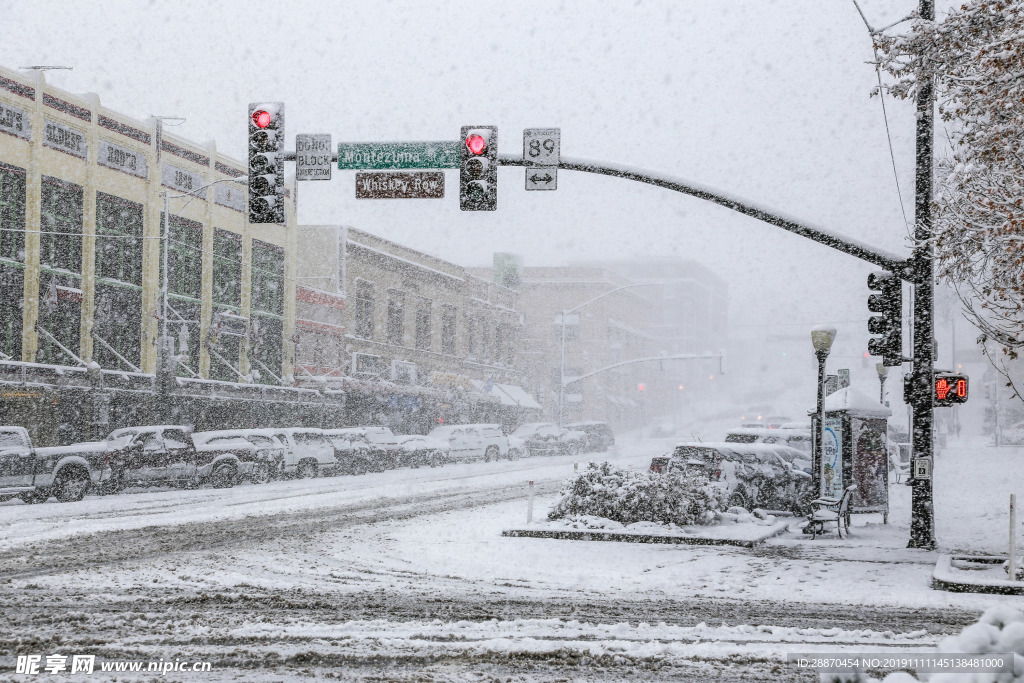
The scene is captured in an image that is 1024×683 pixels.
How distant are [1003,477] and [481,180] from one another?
25846 millimetres

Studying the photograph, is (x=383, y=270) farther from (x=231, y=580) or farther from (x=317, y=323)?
(x=231, y=580)

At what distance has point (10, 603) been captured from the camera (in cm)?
969

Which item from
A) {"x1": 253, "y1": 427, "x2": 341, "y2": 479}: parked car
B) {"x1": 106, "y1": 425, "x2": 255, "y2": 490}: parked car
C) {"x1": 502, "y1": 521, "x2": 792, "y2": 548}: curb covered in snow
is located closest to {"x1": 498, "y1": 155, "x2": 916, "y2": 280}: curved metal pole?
{"x1": 502, "y1": 521, "x2": 792, "y2": 548}: curb covered in snow

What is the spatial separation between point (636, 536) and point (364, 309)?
1475 inches

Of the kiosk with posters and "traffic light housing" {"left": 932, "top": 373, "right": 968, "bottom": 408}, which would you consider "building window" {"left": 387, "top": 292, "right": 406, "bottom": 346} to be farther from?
"traffic light housing" {"left": 932, "top": 373, "right": 968, "bottom": 408}

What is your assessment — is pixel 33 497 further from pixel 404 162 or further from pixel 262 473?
pixel 404 162

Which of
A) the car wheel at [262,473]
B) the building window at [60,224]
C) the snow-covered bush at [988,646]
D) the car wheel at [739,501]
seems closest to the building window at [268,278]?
the building window at [60,224]

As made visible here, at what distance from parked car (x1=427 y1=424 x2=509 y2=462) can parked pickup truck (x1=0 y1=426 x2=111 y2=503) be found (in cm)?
1982

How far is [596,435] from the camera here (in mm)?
57094

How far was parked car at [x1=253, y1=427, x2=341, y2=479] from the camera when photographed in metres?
32.3

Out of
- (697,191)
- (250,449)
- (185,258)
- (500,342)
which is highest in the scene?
(185,258)

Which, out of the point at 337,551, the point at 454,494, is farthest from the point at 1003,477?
the point at 337,551

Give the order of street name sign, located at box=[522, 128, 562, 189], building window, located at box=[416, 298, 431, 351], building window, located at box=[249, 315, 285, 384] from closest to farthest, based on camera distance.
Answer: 1. street name sign, located at box=[522, 128, 562, 189]
2. building window, located at box=[249, 315, 285, 384]
3. building window, located at box=[416, 298, 431, 351]

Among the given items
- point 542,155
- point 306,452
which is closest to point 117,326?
point 306,452
